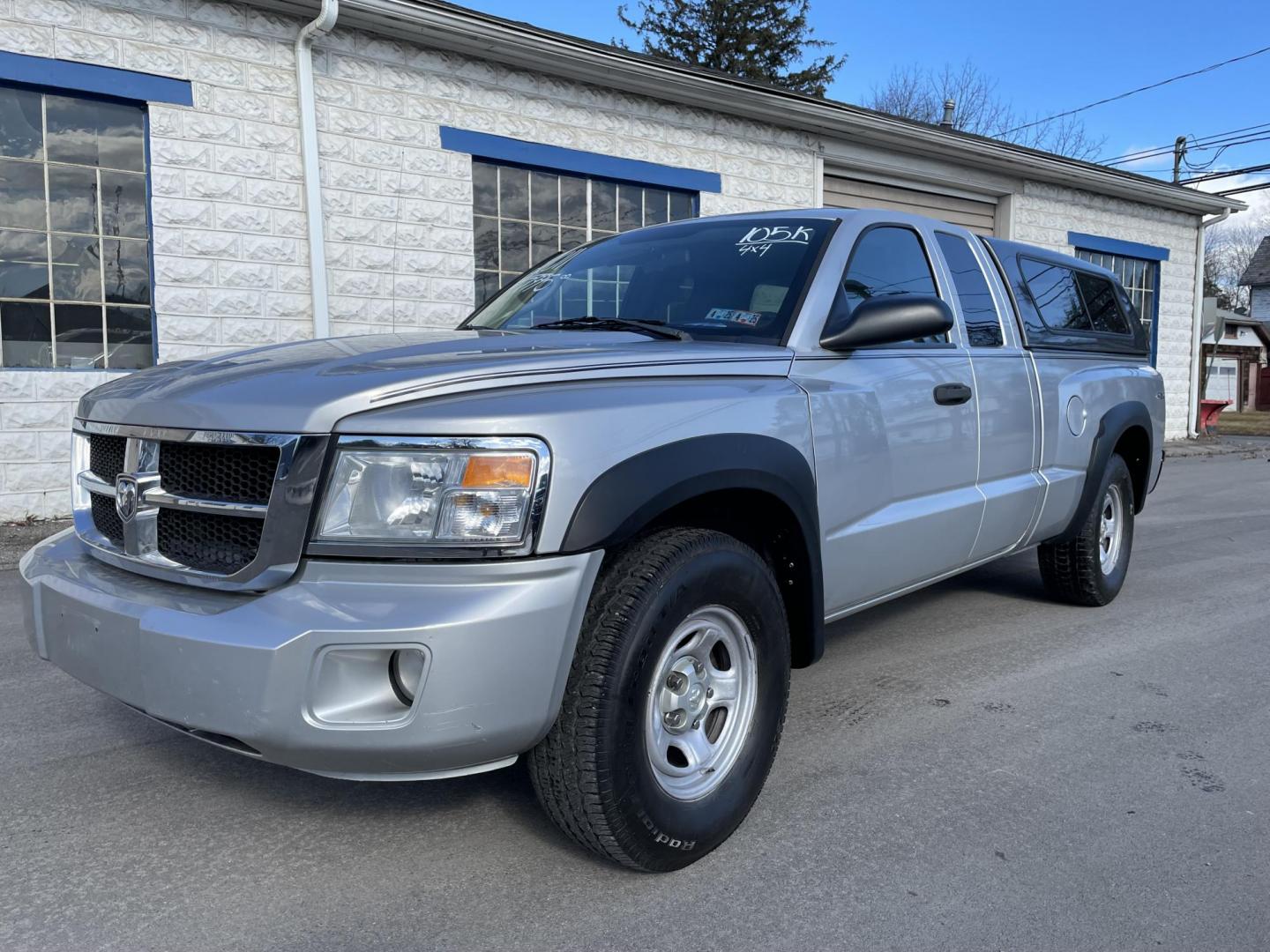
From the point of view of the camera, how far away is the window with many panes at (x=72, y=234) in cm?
718

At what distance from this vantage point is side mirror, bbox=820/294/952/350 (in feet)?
10.3

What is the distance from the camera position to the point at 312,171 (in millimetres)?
8109

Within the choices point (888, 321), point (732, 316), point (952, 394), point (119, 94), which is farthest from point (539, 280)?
point (119, 94)

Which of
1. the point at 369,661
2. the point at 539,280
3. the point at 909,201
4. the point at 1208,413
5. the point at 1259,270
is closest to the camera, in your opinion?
the point at 369,661

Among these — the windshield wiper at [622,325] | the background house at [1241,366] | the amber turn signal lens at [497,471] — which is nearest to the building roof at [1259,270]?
the background house at [1241,366]

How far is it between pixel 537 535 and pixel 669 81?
896 cm

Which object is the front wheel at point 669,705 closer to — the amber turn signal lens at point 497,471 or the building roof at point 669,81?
the amber turn signal lens at point 497,471

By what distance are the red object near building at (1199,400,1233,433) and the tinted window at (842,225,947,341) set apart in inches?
701

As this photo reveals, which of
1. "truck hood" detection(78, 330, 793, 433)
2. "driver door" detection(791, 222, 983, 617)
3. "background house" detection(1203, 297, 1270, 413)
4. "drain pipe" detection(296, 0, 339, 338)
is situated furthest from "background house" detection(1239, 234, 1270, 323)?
"truck hood" detection(78, 330, 793, 433)

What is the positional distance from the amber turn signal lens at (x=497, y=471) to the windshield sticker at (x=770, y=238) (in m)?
1.65

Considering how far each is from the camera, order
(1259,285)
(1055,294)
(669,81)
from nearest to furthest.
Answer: (1055,294)
(669,81)
(1259,285)

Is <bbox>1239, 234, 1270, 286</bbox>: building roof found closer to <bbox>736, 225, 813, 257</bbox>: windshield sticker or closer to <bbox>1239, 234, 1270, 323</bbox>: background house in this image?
<bbox>1239, 234, 1270, 323</bbox>: background house

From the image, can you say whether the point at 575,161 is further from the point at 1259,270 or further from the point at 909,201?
the point at 1259,270

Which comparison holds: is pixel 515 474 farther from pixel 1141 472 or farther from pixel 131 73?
pixel 131 73
